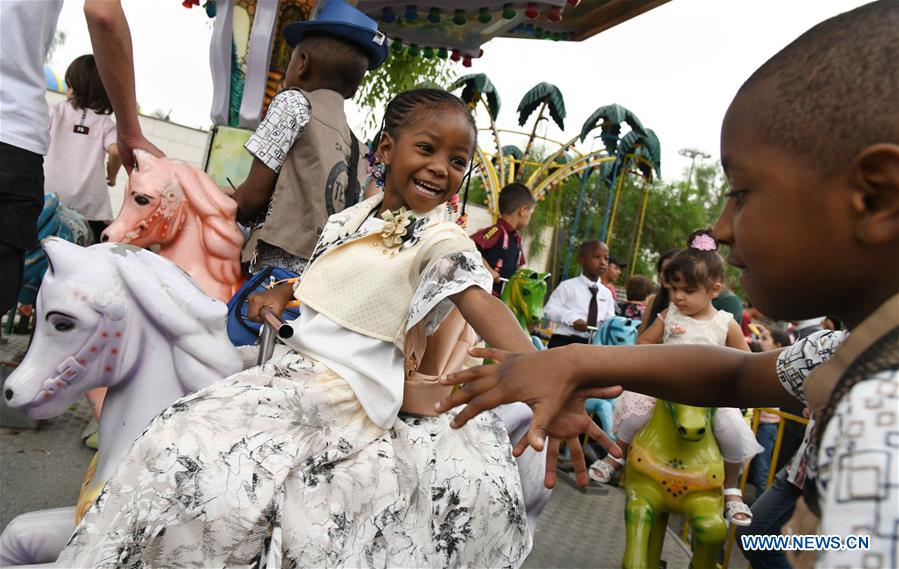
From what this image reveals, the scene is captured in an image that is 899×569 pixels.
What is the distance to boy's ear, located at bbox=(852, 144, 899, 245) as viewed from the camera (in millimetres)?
805

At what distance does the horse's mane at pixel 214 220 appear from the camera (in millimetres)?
2559

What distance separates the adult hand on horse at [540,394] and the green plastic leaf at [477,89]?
8.55m

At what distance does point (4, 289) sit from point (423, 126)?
140 centimetres

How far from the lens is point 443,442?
1682 mm

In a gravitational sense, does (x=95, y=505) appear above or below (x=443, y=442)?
below

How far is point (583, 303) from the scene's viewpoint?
21.6 ft

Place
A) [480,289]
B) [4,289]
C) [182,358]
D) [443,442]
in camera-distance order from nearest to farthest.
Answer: [480,289], [443,442], [182,358], [4,289]

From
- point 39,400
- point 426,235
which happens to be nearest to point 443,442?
point 426,235

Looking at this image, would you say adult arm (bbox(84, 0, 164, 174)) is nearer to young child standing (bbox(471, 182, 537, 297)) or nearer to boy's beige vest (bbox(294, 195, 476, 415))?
boy's beige vest (bbox(294, 195, 476, 415))

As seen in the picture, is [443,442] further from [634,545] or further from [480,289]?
[634,545]

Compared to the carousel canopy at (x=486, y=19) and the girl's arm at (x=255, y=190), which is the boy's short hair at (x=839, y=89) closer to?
the girl's arm at (x=255, y=190)

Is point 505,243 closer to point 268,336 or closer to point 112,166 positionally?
point 112,166

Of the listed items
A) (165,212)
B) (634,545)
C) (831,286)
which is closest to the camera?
(831,286)

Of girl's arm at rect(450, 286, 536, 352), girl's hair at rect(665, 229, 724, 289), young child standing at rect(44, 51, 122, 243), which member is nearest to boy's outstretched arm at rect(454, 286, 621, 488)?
girl's arm at rect(450, 286, 536, 352)
